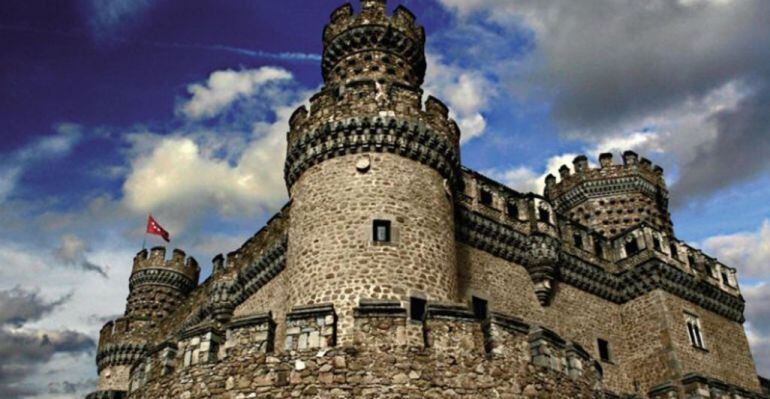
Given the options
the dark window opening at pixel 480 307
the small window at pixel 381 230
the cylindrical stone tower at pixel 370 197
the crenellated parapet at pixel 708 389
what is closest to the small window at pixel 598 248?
the dark window opening at pixel 480 307

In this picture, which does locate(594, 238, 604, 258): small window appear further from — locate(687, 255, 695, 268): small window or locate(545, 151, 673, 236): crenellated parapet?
locate(687, 255, 695, 268): small window

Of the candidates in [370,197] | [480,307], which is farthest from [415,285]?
[480,307]

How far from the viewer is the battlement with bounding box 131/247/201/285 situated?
3206 centimetres

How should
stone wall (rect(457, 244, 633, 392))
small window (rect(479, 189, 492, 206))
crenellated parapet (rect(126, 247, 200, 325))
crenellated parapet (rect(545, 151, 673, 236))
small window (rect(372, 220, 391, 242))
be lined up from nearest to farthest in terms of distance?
small window (rect(372, 220, 391, 242)) < stone wall (rect(457, 244, 633, 392)) < small window (rect(479, 189, 492, 206)) < crenellated parapet (rect(545, 151, 673, 236)) < crenellated parapet (rect(126, 247, 200, 325))

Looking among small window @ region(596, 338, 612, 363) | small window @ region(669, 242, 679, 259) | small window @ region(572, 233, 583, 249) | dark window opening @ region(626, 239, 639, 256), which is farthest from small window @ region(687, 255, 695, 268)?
small window @ region(596, 338, 612, 363)

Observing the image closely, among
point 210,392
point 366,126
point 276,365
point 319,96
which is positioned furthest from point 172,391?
point 319,96

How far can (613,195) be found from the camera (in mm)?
27422

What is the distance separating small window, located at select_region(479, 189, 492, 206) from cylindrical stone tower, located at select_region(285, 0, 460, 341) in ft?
11.9

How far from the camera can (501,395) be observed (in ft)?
31.8

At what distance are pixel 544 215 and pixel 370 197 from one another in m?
9.16

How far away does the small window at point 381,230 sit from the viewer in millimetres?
14820

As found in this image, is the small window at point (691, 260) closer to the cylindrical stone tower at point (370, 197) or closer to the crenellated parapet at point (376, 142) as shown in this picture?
the cylindrical stone tower at point (370, 197)

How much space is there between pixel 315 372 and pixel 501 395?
268 centimetres

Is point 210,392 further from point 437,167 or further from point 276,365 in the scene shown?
point 437,167
